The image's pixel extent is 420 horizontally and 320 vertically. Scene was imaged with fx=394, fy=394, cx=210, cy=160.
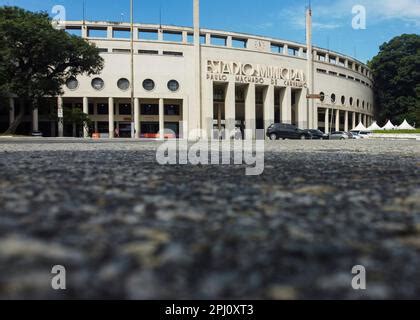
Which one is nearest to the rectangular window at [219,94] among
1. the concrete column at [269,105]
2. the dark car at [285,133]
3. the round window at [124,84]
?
the concrete column at [269,105]

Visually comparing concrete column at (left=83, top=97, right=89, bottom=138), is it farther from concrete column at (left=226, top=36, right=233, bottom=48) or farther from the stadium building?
concrete column at (left=226, top=36, right=233, bottom=48)

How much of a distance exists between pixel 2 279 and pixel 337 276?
3.67 feet

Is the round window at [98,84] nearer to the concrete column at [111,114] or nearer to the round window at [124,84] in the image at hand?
the concrete column at [111,114]

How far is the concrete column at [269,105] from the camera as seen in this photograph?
230 ft

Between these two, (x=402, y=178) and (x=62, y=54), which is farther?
(x=62, y=54)

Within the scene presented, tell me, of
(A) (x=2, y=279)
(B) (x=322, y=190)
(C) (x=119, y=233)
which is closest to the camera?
(A) (x=2, y=279)

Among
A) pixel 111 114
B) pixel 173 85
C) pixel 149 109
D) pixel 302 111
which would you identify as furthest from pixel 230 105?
pixel 111 114

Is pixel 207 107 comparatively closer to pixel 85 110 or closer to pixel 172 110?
pixel 172 110

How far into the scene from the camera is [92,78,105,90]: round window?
62656 mm

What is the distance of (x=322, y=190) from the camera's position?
→ 10.8ft

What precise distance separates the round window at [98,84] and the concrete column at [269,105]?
28.2m

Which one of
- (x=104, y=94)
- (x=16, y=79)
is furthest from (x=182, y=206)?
(x=104, y=94)
